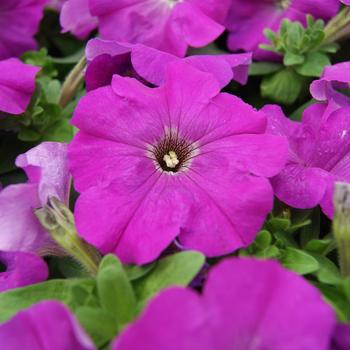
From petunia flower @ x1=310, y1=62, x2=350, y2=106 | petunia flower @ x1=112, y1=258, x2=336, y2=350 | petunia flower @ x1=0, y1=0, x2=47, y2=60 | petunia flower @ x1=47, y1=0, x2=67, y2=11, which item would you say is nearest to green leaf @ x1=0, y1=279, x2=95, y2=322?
petunia flower @ x1=112, y1=258, x2=336, y2=350

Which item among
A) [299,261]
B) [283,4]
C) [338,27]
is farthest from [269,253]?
[283,4]

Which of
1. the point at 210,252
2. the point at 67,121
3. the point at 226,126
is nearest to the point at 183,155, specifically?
the point at 226,126

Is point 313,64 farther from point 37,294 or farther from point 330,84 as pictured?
point 37,294

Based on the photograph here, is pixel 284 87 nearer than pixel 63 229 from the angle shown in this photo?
No

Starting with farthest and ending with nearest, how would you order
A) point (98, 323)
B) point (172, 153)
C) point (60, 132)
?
point (60, 132), point (172, 153), point (98, 323)

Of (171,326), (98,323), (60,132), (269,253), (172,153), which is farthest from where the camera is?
(60,132)
